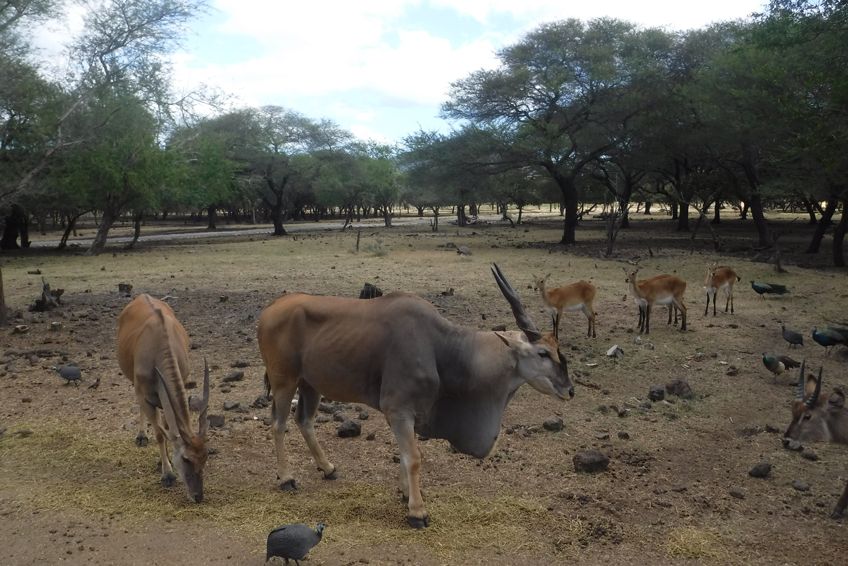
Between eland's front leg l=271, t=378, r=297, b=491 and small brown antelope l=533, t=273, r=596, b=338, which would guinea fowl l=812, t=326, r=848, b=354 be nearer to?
small brown antelope l=533, t=273, r=596, b=338

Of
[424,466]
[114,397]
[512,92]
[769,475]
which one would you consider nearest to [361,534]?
[424,466]

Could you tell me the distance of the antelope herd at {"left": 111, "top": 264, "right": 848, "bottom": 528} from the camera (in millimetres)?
5633

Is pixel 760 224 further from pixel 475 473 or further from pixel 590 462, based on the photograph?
pixel 475 473

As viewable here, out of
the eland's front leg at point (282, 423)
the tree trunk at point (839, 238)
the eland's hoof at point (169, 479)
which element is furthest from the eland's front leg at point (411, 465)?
the tree trunk at point (839, 238)

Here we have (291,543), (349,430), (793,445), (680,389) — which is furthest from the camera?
(680,389)

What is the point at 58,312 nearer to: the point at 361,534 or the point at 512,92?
the point at 361,534

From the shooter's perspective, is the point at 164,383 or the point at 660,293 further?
the point at 660,293

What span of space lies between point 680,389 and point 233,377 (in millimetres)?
5881

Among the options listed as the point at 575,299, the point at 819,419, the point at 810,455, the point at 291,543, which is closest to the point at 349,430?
the point at 291,543

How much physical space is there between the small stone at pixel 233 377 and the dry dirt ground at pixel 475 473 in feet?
0.44

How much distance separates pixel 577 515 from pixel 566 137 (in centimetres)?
2847

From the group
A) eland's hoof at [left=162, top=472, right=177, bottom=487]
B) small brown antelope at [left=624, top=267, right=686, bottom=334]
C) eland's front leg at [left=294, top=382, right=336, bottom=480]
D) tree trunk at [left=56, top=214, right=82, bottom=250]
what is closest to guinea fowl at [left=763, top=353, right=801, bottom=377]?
small brown antelope at [left=624, top=267, right=686, bottom=334]

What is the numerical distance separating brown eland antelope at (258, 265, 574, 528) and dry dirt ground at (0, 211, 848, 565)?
48cm

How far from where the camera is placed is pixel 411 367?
18.6ft
